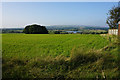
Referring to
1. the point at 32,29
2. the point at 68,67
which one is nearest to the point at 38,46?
the point at 32,29

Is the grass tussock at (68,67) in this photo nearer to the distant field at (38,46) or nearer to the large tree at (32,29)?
the distant field at (38,46)

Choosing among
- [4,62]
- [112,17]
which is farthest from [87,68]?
[112,17]

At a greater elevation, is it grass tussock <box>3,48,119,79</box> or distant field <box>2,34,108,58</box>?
distant field <box>2,34,108,58</box>

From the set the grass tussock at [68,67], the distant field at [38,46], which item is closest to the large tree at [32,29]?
the distant field at [38,46]

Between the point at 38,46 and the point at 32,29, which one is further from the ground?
the point at 32,29

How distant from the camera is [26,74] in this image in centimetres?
285

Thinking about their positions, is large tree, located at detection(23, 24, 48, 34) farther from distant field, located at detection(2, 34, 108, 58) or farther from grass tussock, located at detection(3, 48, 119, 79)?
grass tussock, located at detection(3, 48, 119, 79)

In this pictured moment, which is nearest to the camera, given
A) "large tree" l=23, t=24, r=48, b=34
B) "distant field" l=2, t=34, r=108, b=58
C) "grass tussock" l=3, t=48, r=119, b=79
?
"grass tussock" l=3, t=48, r=119, b=79

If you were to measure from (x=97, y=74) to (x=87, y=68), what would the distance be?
0.35 m

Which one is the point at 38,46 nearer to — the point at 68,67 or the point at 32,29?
the point at 32,29

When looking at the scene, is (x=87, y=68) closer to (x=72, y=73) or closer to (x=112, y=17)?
(x=72, y=73)

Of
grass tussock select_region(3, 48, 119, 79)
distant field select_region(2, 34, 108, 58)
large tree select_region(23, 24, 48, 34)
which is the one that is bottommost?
grass tussock select_region(3, 48, 119, 79)

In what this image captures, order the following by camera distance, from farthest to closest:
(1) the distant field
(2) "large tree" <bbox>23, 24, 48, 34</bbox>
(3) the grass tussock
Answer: (2) "large tree" <bbox>23, 24, 48, 34</bbox>, (1) the distant field, (3) the grass tussock

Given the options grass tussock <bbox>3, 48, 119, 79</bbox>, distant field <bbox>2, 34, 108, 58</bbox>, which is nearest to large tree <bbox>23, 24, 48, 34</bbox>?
distant field <bbox>2, 34, 108, 58</bbox>
